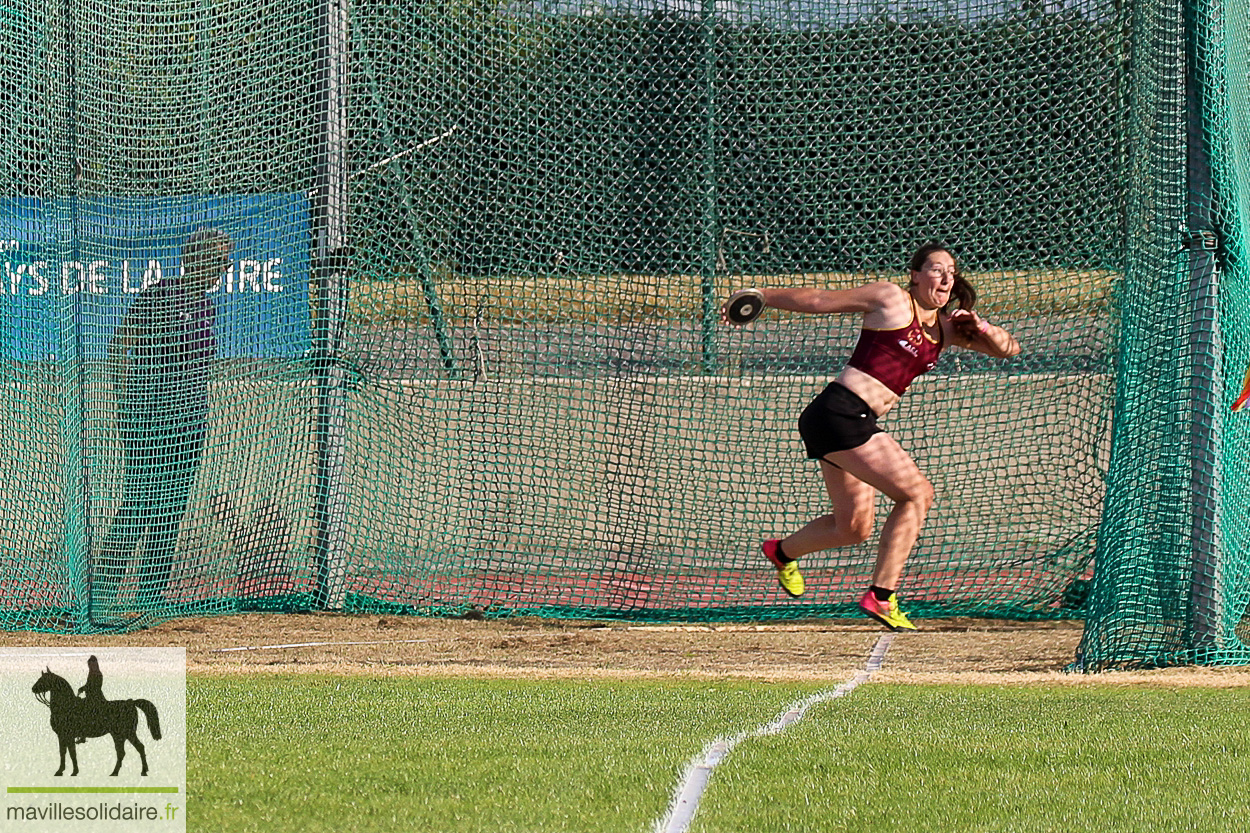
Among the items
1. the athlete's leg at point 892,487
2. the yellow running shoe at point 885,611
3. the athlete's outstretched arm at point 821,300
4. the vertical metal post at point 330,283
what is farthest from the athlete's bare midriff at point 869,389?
the vertical metal post at point 330,283

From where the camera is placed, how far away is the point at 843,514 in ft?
24.6

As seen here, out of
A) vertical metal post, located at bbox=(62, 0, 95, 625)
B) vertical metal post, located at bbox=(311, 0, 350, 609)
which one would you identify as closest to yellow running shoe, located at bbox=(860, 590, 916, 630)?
vertical metal post, located at bbox=(311, 0, 350, 609)

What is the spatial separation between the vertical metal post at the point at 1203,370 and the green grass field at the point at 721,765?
0.85 metres

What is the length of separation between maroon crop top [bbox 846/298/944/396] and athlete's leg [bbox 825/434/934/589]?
0.92ft

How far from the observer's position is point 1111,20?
847 cm

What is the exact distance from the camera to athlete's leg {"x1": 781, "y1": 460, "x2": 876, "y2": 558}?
7.47m

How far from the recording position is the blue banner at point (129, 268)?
9.12 meters

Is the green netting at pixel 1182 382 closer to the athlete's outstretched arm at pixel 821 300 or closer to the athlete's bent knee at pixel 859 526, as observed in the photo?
the athlete's bent knee at pixel 859 526

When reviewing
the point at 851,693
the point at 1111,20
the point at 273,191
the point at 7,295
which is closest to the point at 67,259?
the point at 7,295

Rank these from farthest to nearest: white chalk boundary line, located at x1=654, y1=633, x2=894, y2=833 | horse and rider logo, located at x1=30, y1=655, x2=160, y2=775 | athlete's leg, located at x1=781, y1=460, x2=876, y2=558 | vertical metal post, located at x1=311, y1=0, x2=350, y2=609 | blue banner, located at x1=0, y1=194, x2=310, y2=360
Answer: vertical metal post, located at x1=311, y1=0, x2=350, y2=609 < blue banner, located at x1=0, y1=194, x2=310, y2=360 < athlete's leg, located at x1=781, y1=460, x2=876, y2=558 < horse and rider logo, located at x1=30, y1=655, x2=160, y2=775 < white chalk boundary line, located at x1=654, y1=633, x2=894, y2=833

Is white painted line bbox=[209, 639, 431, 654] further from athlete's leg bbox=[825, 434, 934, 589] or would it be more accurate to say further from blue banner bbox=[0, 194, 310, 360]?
athlete's leg bbox=[825, 434, 934, 589]

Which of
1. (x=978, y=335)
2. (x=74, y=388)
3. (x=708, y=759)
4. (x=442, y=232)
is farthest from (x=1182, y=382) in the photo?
(x=74, y=388)

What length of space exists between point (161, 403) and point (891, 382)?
4.36 metres

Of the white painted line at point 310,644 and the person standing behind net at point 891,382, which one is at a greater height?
the person standing behind net at point 891,382
